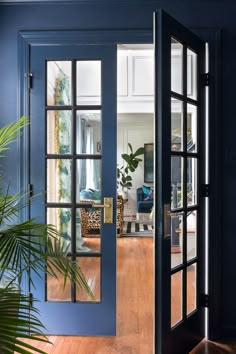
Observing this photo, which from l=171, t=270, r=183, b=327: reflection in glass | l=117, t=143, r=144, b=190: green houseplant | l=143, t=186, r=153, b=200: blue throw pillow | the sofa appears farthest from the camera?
l=143, t=186, r=153, b=200: blue throw pillow

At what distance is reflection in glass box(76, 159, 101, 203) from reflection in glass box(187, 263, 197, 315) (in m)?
0.84

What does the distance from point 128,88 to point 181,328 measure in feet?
10.2

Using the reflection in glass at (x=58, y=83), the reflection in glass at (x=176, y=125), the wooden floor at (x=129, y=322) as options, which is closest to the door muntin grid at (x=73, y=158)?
the reflection in glass at (x=58, y=83)

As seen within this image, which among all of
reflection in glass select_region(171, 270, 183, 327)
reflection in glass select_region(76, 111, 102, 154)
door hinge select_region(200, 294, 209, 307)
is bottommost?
door hinge select_region(200, 294, 209, 307)

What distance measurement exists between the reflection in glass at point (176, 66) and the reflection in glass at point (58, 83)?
2.58ft

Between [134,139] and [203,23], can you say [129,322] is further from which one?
[134,139]

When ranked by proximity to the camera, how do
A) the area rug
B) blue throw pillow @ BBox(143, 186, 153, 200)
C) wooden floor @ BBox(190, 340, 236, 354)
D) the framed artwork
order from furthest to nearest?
the framed artwork
blue throw pillow @ BBox(143, 186, 153, 200)
the area rug
wooden floor @ BBox(190, 340, 236, 354)

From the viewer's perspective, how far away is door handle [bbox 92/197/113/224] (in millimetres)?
2314

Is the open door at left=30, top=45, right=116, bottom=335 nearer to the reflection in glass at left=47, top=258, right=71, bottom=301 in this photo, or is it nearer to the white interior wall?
the reflection in glass at left=47, top=258, right=71, bottom=301

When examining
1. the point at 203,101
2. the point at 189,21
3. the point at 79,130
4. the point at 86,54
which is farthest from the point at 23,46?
the point at 203,101

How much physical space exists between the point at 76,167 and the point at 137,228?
445cm

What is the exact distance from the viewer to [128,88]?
14.0ft

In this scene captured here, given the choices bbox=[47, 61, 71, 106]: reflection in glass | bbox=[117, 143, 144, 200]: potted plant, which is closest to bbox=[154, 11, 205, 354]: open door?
bbox=[47, 61, 71, 106]: reflection in glass

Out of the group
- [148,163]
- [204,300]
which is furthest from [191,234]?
[148,163]
